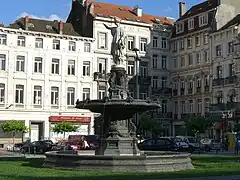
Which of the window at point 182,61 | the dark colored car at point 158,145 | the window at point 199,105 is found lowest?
the dark colored car at point 158,145

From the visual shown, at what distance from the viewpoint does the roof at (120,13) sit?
6612 centimetres

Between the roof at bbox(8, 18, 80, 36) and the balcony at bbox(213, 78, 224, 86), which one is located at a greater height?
the roof at bbox(8, 18, 80, 36)

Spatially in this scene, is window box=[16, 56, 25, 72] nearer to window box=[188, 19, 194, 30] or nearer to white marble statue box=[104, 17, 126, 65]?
window box=[188, 19, 194, 30]

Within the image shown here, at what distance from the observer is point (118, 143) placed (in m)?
23.0

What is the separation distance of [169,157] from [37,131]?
41.7m

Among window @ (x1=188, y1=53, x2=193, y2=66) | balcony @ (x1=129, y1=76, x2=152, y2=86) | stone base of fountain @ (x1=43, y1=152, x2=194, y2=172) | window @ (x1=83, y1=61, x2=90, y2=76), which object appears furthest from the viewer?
window @ (x1=188, y1=53, x2=193, y2=66)

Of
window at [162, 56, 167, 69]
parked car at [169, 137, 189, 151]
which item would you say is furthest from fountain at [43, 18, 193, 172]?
window at [162, 56, 167, 69]

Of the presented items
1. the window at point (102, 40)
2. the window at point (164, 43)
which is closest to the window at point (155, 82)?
the window at point (164, 43)

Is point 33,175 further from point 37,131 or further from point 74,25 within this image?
point 74,25

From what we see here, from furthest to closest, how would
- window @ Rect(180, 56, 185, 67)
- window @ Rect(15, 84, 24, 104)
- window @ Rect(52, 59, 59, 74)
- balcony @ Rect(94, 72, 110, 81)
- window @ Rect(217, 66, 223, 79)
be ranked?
window @ Rect(180, 56, 185, 67) → balcony @ Rect(94, 72, 110, 81) → window @ Rect(217, 66, 223, 79) → window @ Rect(52, 59, 59, 74) → window @ Rect(15, 84, 24, 104)

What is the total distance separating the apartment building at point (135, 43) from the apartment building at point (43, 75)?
1.77m

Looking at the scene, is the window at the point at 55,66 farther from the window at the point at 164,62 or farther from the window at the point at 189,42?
the window at the point at 189,42

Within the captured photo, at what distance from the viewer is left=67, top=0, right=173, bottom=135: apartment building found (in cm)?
6404

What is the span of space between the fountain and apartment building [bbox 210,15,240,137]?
35242 millimetres
